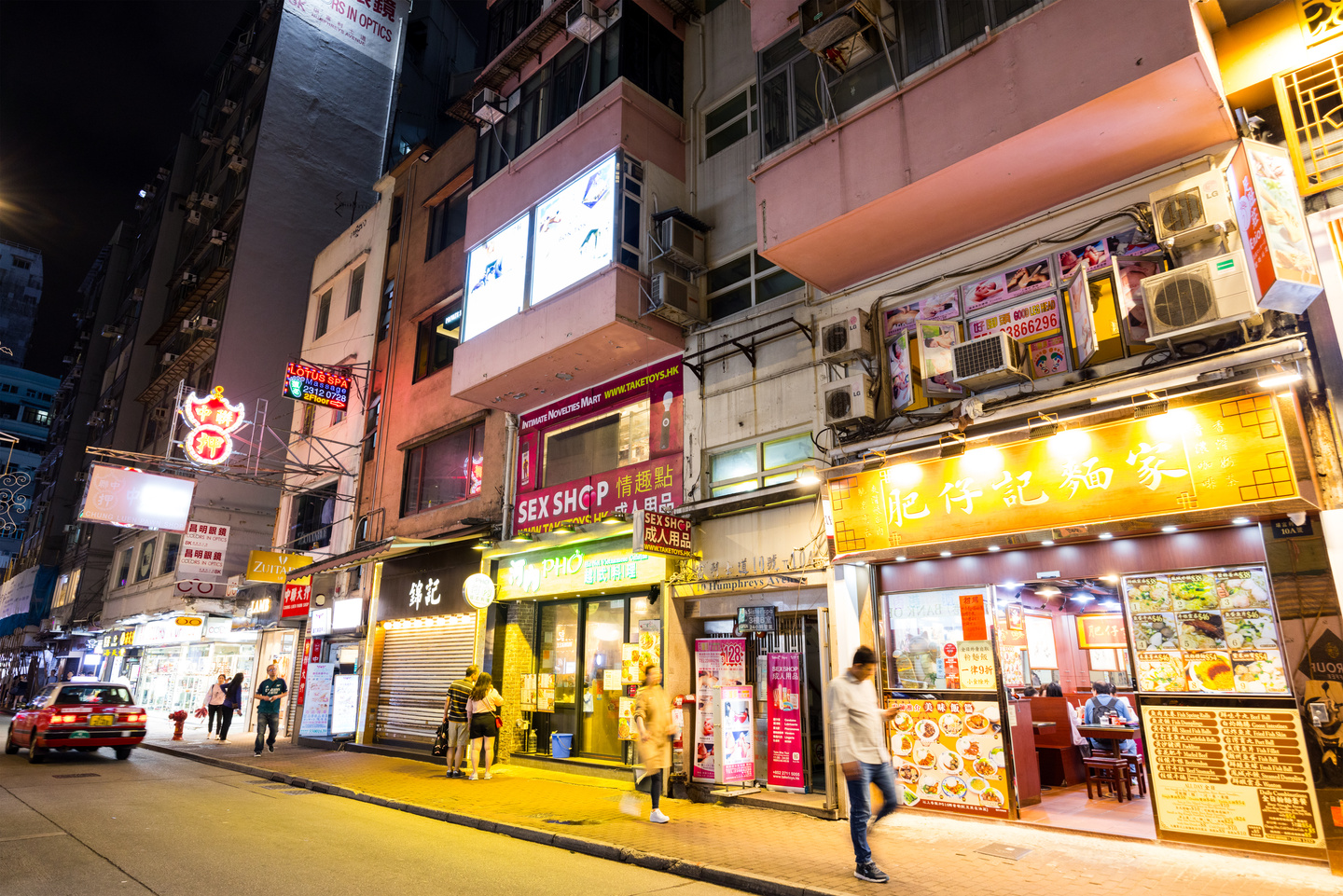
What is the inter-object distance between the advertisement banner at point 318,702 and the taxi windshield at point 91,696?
3.89 meters

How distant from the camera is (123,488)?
794 inches

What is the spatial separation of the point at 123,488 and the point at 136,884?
1739cm

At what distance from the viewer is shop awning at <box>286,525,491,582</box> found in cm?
1650

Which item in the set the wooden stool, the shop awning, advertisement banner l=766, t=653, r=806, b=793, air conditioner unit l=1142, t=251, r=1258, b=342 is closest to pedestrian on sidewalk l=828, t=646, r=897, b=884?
advertisement banner l=766, t=653, r=806, b=793

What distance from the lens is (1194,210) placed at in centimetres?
793

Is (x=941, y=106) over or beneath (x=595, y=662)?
over

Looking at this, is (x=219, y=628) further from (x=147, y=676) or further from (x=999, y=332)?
(x=999, y=332)

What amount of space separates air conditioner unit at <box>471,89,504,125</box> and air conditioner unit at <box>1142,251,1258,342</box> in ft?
49.8

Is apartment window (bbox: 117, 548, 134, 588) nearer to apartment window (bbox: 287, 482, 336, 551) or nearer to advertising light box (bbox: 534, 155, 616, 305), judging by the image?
apartment window (bbox: 287, 482, 336, 551)

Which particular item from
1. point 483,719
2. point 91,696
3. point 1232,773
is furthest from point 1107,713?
point 91,696

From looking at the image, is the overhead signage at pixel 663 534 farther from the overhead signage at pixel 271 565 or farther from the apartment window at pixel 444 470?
the overhead signage at pixel 271 565

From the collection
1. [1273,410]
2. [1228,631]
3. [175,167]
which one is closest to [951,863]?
[1228,631]

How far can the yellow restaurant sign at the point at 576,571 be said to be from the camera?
1312 centimetres

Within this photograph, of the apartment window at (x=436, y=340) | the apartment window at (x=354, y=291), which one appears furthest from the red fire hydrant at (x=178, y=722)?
the apartment window at (x=354, y=291)
